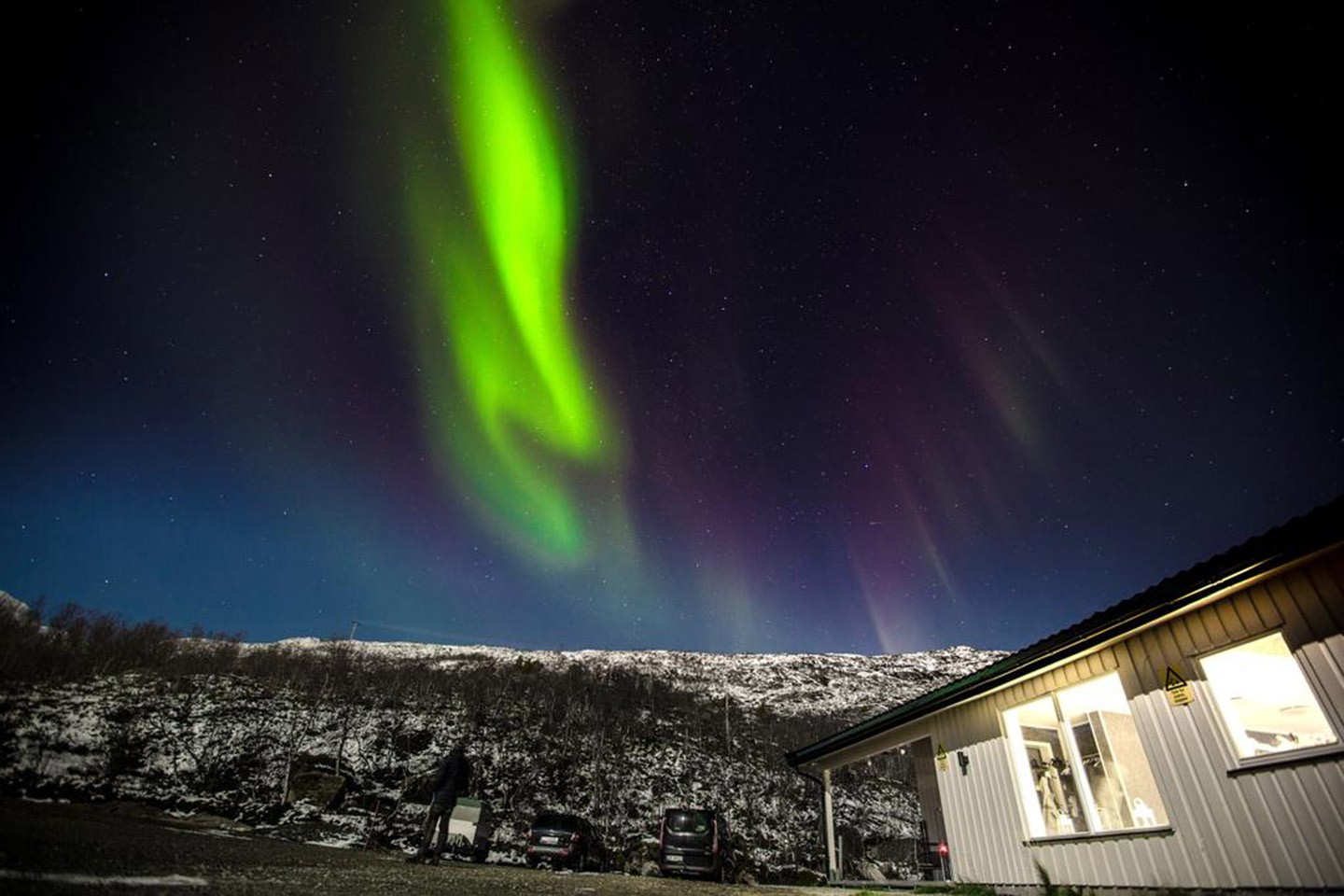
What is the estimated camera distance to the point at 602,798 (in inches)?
1198

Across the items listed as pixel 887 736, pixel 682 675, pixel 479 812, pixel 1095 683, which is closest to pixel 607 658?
pixel 682 675

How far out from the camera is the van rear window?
17828mm

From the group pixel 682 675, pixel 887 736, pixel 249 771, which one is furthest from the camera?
pixel 682 675

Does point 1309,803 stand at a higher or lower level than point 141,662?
lower

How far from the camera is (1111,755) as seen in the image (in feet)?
31.2

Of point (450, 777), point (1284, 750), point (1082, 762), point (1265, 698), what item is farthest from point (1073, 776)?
point (450, 777)

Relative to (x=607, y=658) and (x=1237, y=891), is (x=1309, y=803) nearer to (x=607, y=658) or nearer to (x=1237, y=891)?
(x=1237, y=891)

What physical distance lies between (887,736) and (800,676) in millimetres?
51527

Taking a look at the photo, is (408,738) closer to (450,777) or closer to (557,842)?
(557,842)

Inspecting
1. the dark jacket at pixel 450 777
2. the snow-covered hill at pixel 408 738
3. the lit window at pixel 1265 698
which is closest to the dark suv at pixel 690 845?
the snow-covered hill at pixel 408 738

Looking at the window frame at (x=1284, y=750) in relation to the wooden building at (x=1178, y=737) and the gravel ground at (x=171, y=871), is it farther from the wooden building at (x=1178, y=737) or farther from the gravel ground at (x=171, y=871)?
the gravel ground at (x=171, y=871)

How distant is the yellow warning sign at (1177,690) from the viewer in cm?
698

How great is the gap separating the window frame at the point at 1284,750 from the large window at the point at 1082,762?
1.46m

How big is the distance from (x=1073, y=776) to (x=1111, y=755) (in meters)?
1.45
